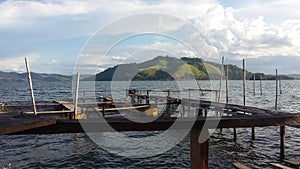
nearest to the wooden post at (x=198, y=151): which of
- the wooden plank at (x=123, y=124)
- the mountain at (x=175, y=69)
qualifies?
the wooden plank at (x=123, y=124)

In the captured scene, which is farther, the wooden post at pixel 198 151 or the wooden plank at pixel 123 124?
the wooden post at pixel 198 151

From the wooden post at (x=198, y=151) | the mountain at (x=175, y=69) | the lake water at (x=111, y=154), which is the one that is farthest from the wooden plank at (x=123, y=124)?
the lake water at (x=111, y=154)

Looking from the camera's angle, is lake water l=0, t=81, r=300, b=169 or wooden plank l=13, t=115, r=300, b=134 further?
lake water l=0, t=81, r=300, b=169

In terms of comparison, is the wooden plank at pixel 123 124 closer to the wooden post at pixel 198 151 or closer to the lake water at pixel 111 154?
the wooden post at pixel 198 151

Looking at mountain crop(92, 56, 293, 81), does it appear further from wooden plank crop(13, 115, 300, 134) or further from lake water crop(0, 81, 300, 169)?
wooden plank crop(13, 115, 300, 134)

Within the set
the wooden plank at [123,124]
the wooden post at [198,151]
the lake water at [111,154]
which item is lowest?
the lake water at [111,154]

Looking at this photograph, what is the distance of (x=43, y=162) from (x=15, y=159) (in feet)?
4.88

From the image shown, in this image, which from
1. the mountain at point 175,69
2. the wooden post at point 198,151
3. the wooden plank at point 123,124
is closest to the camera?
the wooden plank at point 123,124

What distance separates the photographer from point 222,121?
2785mm

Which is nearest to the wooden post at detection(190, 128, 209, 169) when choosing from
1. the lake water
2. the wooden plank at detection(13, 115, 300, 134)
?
the wooden plank at detection(13, 115, 300, 134)

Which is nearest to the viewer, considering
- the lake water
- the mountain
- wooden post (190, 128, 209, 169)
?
wooden post (190, 128, 209, 169)

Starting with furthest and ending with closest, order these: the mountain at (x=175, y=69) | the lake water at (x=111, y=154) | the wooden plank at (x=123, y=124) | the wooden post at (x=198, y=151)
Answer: the lake water at (x=111, y=154) → the mountain at (x=175, y=69) → the wooden post at (x=198, y=151) → the wooden plank at (x=123, y=124)

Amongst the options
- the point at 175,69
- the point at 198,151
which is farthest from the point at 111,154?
the point at 198,151

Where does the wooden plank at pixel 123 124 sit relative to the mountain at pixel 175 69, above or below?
below
